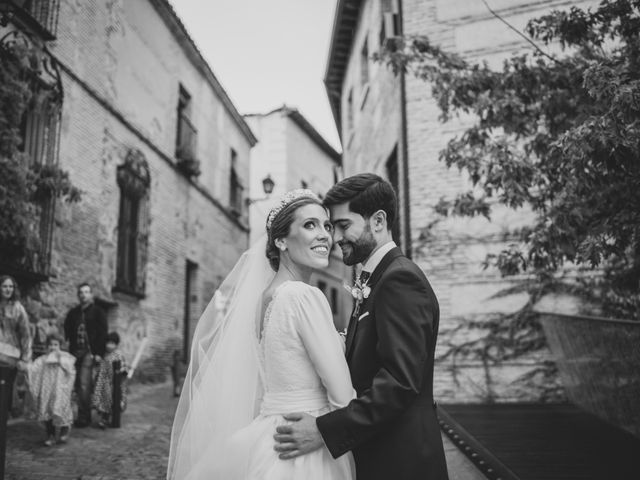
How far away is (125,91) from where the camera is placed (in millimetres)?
11188

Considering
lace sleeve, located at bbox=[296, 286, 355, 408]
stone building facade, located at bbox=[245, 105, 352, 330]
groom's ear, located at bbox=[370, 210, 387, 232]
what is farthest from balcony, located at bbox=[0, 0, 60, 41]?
stone building facade, located at bbox=[245, 105, 352, 330]

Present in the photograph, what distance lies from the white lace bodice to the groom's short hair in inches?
14.6

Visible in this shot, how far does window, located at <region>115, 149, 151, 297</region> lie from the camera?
10.9m

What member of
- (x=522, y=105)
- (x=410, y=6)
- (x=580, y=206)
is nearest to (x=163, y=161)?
(x=410, y=6)

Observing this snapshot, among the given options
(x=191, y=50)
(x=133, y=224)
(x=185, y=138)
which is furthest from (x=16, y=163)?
(x=191, y=50)

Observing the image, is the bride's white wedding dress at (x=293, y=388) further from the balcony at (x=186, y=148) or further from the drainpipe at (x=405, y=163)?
the balcony at (x=186, y=148)

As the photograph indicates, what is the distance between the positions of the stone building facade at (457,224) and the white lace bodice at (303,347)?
229 inches

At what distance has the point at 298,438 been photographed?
185 centimetres

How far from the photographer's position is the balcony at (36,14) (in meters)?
6.86

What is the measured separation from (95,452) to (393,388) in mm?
4758

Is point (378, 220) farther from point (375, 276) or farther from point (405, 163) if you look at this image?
point (405, 163)

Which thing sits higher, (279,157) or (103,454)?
(279,157)

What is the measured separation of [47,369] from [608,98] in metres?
6.15

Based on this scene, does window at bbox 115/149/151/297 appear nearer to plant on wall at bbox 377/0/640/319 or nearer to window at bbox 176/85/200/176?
window at bbox 176/85/200/176
